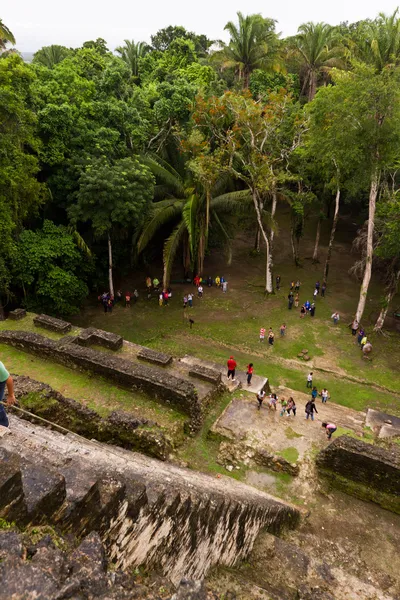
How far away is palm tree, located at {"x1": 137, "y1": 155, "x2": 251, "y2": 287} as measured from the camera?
1817cm

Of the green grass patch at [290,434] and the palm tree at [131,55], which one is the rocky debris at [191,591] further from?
the palm tree at [131,55]

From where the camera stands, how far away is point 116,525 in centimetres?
365

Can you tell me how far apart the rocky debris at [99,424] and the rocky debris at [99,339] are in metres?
3.76

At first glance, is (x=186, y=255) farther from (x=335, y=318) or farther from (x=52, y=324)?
(x=52, y=324)

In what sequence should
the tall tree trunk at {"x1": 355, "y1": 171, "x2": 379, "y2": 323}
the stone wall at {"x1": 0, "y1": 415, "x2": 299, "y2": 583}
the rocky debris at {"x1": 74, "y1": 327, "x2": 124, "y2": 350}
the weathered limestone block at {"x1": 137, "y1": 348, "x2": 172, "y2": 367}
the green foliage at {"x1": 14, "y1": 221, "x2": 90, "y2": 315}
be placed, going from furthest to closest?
1. the tall tree trunk at {"x1": 355, "y1": 171, "x2": 379, "y2": 323}
2. the green foliage at {"x1": 14, "y1": 221, "x2": 90, "y2": 315}
3. the rocky debris at {"x1": 74, "y1": 327, "x2": 124, "y2": 350}
4. the weathered limestone block at {"x1": 137, "y1": 348, "x2": 172, "y2": 367}
5. the stone wall at {"x1": 0, "y1": 415, "x2": 299, "y2": 583}

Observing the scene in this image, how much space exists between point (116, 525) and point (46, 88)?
17.7 m

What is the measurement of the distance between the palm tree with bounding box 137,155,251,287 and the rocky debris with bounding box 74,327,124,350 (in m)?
6.09

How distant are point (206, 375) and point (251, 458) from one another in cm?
285

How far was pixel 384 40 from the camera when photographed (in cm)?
1686

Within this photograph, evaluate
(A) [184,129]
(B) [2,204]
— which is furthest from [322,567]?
(A) [184,129]

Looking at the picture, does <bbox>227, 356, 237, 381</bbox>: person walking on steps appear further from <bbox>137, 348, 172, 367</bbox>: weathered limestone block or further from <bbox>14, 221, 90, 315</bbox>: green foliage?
<bbox>14, 221, 90, 315</bbox>: green foliage

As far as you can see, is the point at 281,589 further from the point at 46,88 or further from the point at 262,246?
the point at 262,246

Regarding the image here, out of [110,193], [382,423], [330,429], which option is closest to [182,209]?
[110,193]

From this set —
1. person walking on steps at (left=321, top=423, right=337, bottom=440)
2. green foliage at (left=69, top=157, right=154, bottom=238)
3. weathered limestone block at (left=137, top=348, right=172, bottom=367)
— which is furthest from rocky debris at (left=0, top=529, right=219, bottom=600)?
green foliage at (left=69, top=157, right=154, bottom=238)
